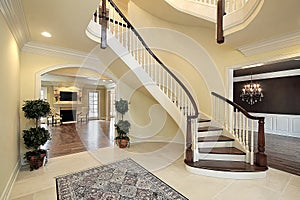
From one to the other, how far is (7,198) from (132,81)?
3.52 metres

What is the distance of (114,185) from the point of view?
268 centimetres

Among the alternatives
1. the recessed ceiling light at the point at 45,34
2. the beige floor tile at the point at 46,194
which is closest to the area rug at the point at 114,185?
the beige floor tile at the point at 46,194

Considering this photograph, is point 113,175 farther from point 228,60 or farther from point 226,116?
point 228,60

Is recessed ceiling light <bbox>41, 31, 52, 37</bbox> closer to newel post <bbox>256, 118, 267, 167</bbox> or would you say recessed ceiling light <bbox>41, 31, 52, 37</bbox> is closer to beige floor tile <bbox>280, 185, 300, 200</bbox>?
newel post <bbox>256, 118, 267, 167</bbox>

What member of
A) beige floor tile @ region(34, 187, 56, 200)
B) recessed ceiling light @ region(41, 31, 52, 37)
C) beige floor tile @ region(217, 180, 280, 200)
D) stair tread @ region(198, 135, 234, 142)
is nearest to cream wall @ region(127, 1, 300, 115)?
stair tread @ region(198, 135, 234, 142)

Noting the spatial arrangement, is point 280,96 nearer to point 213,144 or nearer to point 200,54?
point 200,54

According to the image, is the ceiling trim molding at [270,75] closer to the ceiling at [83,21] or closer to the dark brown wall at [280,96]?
the dark brown wall at [280,96]

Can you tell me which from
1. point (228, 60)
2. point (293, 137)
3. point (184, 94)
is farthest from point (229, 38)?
point (293, 137)

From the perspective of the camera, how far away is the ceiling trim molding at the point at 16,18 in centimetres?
207

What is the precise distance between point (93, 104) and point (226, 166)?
1077 centimetres

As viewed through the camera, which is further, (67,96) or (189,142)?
(67,96)

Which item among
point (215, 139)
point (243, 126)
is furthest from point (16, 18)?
point (243, 126)

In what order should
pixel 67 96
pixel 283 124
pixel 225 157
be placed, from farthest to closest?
pixel 67 96, pixel 283 124, pixel 225 157

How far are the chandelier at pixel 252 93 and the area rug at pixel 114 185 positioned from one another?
652 centimetres
